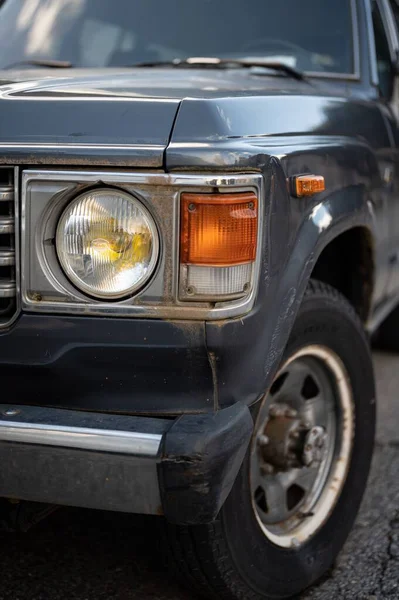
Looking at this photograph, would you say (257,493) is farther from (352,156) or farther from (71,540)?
(352,156)

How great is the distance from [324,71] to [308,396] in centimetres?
122

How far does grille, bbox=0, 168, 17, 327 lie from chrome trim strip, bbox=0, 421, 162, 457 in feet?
0.85

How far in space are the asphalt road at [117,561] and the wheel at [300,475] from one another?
0.12m

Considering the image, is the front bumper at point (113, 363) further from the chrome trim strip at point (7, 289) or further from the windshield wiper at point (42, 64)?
the windshield wiper at point (42, 64)

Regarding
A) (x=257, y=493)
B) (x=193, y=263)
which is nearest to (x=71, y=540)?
(x=257, y=493)

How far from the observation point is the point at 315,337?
232cm

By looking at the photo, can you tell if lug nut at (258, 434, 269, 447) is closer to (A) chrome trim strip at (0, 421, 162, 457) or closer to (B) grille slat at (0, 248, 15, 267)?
(A) chrome trim strip at (0, 421, 162, 457)

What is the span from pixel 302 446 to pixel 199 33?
5.23 ft

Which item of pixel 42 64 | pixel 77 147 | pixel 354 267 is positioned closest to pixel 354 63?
pixel 354 267

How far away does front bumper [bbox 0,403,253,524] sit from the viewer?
5.57 ft

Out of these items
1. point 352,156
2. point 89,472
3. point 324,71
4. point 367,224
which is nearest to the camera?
point 89,472

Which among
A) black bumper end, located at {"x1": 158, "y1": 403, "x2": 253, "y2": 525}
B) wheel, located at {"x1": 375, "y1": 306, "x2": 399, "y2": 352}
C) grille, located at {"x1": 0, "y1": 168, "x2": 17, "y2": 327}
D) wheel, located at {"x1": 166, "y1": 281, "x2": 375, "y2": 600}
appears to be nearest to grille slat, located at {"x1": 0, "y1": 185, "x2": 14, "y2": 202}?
grille, located at {"x1": 0, "y1": 168, "x2": 17, "y2": 327}

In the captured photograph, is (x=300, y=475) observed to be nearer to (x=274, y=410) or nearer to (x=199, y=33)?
(x=274, y=410)

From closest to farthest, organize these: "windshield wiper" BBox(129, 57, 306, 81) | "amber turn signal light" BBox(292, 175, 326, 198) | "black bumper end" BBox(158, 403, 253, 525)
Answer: "black bumper end" BBox(158, 403, 253, 525), "amber turn signal light" BBox(292, 175, 326, 198), "windshield wiper" BBox(129, 57, 306, 81)
